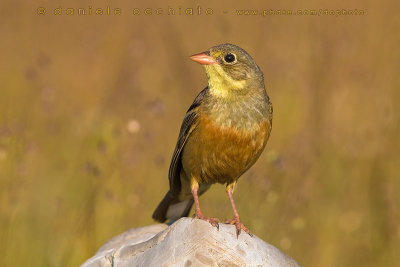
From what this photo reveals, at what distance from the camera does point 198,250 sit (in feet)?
14.0

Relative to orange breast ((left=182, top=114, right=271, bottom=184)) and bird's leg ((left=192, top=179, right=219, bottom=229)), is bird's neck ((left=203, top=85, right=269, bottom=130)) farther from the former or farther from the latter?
bird's leg ((left=192, top=179, right=219, bottom=229))

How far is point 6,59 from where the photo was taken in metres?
9.41

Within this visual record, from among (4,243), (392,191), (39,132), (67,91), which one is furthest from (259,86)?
(67,91)

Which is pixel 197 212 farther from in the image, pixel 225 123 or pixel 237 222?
pixel 225 123

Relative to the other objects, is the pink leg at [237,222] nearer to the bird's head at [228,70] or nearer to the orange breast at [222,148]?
the orange breast at [222,148]

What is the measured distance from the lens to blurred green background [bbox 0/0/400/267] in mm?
5699

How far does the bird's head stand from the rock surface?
1.08m

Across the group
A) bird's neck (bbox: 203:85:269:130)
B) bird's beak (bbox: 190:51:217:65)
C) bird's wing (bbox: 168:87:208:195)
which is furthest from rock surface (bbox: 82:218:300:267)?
A: bird's beak (bbox: 190:51:217:65)

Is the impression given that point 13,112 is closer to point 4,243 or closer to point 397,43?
point 4,243

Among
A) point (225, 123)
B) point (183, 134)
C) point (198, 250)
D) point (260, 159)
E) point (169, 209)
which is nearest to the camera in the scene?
point (198, 250)

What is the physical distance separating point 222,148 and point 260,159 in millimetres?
1809

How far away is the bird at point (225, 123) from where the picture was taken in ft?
17.1

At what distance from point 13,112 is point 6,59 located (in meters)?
2.96

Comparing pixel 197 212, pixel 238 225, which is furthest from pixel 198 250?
pixel 197 212
